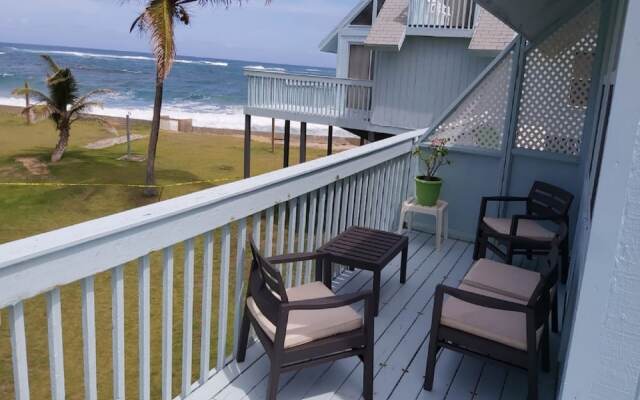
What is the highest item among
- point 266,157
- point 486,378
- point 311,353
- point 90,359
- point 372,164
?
point 372,164

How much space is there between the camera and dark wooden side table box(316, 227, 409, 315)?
3.44 m

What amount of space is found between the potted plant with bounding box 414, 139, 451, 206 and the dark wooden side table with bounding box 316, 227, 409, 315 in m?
1.15

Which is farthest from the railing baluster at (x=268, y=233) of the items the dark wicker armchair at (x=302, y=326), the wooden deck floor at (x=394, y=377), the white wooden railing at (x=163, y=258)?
the wooden deck floor at (x=394, y=377)

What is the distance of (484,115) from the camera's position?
5.18 meters

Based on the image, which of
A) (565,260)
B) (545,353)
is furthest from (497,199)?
(545,353)

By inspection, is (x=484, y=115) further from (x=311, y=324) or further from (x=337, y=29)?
(x=337, y=29)

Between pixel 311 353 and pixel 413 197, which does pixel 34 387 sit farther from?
pixel 413 197

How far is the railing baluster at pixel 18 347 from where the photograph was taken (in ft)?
5.27

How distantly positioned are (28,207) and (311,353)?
1279cm

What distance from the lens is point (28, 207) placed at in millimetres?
13016

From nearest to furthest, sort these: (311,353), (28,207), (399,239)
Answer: (311,353) → (399,239) → (28,207)

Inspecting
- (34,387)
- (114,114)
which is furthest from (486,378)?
(114,114)

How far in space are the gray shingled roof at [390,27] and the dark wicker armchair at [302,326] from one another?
10.2 meters

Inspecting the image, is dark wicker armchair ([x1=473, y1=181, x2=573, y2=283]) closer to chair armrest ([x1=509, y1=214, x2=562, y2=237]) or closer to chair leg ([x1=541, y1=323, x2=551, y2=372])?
chair armrest ([x1=509, y1=214, x2=562, y2=237])
